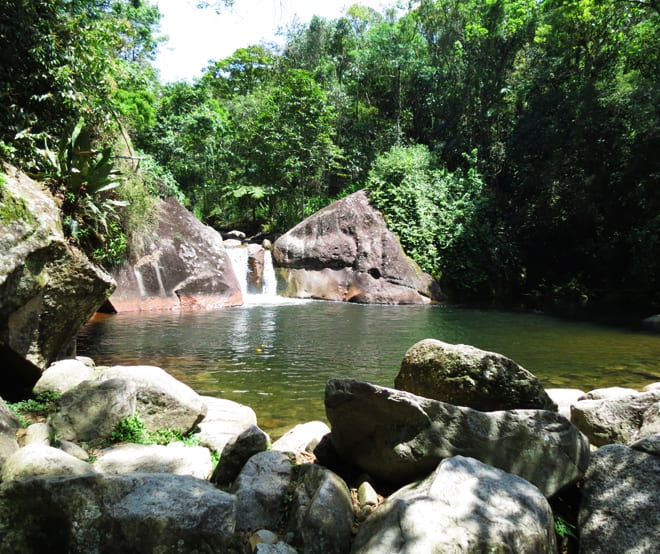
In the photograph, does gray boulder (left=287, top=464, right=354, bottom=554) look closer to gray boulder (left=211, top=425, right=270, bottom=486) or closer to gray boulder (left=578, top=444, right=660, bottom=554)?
gray boulder (left=211, top=425, right=270, bottom=486)

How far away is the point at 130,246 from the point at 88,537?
43.3 feet

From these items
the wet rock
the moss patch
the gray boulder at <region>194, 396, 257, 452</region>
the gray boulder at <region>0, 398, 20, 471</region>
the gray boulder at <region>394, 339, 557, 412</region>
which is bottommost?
the gray boulder at <region>194, 396, 257, 452</region>

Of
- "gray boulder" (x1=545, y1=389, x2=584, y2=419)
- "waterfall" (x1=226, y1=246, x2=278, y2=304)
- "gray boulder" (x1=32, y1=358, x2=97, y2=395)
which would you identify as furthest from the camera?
"waterfall" (x1=226, y1=246, x2=278, y2=304)

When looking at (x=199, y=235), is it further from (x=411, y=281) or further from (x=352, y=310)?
(x=411, y=281)

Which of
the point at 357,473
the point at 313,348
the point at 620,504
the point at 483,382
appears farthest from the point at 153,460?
the point at 313,348

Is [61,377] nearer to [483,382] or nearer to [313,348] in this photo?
[483,382]

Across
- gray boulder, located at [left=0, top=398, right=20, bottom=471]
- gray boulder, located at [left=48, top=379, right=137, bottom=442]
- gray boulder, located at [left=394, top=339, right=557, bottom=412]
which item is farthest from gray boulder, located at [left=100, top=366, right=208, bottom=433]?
gray boulder, located at [left=394, top=339, right=557, bottom=412]

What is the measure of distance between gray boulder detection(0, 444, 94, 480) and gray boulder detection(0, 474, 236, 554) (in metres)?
0.56

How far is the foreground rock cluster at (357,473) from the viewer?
229cm

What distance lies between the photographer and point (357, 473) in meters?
3.63

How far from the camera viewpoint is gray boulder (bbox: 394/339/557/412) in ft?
12.4

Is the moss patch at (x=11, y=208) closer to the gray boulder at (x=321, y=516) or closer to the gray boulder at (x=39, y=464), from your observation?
the gray boulder at (x=39, y=464)

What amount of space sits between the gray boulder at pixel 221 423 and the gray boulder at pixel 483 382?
182 cm

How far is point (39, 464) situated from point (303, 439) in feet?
7.47
